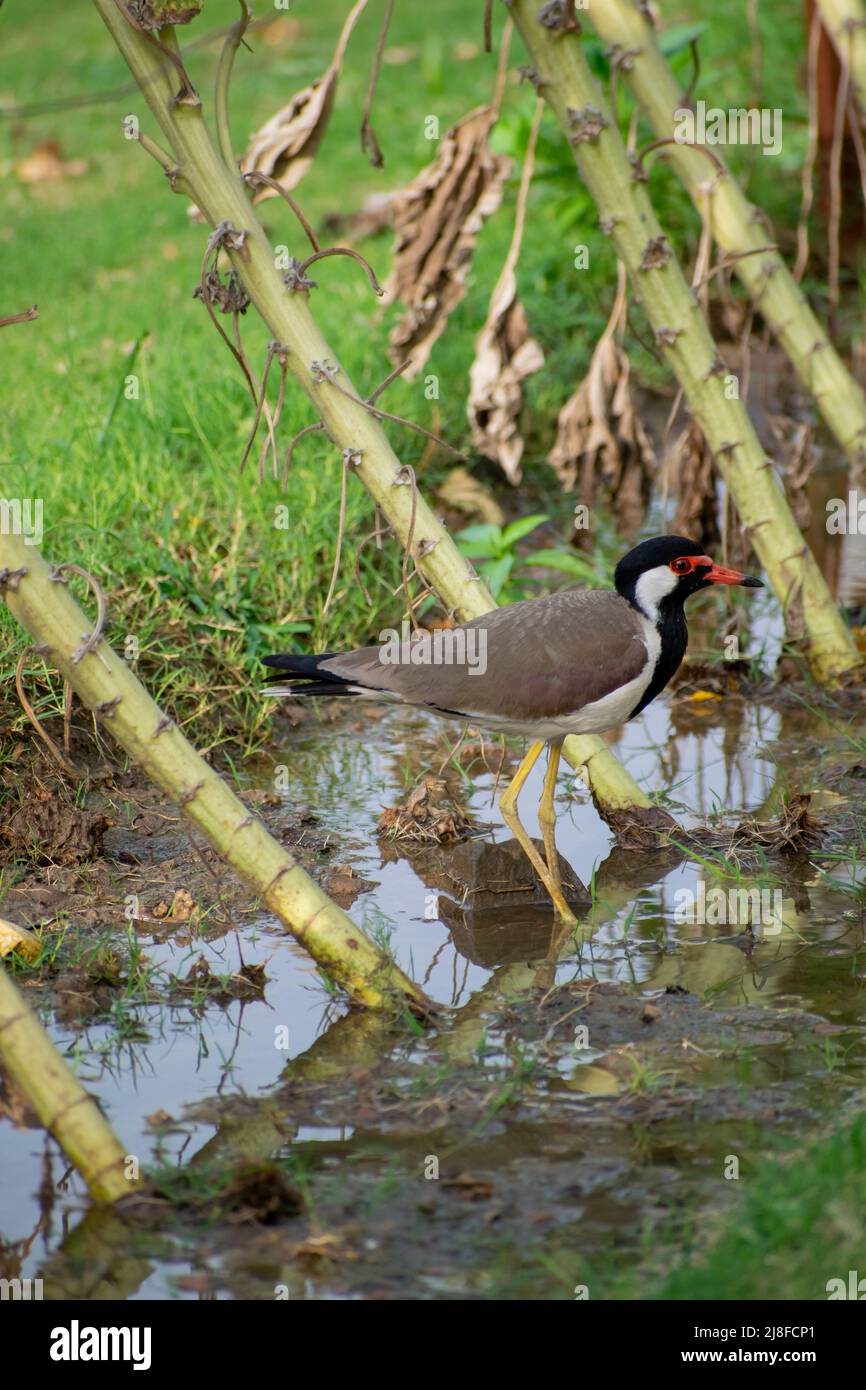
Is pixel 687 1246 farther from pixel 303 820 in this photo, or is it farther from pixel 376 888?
pixel 303 820

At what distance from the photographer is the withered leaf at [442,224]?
6016 millimetres

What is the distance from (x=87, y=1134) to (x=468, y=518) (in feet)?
16.5

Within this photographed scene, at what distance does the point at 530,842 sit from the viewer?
4.81 metres

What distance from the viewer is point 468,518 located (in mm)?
7797

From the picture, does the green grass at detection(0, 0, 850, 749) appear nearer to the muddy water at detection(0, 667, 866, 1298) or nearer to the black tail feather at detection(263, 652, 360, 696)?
the muddy water at detection(0, 667, 866, 1298)

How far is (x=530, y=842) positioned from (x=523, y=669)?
1.84 ft

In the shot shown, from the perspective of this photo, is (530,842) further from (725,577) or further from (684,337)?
(684,337)

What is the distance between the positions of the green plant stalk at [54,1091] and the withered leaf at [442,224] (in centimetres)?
356

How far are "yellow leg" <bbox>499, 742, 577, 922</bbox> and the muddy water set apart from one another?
0.07 metres

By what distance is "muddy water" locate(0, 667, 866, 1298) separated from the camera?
324 cm

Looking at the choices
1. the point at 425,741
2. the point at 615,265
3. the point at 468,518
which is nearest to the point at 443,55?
the point at 615,265

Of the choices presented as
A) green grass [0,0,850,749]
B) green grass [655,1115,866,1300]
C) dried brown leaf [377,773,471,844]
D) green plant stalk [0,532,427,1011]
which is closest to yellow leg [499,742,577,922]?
dried brown leaf [377,773,471,844]

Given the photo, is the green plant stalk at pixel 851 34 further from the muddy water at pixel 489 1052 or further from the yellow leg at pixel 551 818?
the yellow leg at pixel 551 818

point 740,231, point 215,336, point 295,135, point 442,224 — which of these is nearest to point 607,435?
point 740,231
